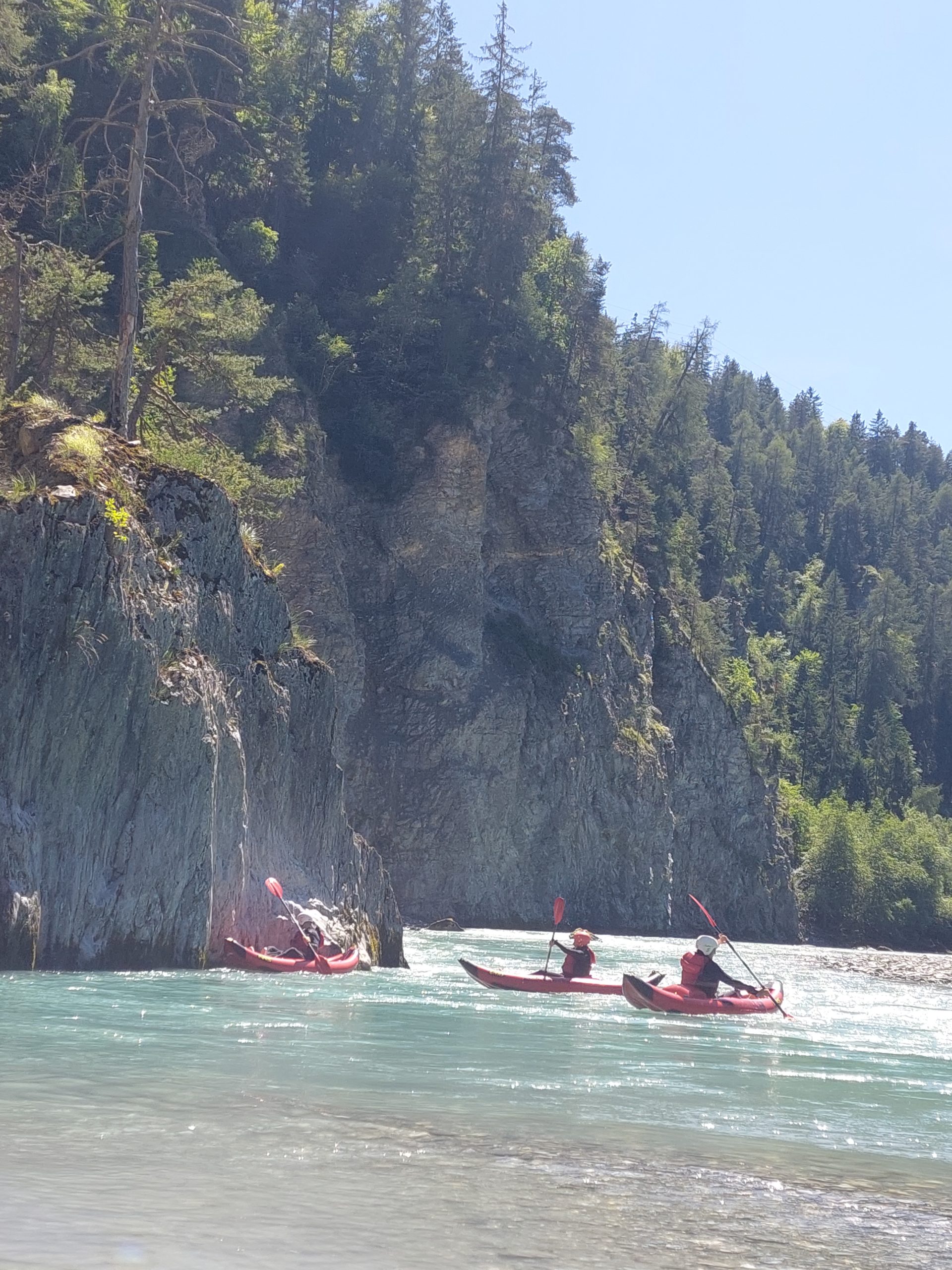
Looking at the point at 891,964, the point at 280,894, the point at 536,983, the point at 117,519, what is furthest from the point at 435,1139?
the point at 891,964

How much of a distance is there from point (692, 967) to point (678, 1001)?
3.00 ft

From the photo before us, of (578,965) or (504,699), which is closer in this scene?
(578,965)

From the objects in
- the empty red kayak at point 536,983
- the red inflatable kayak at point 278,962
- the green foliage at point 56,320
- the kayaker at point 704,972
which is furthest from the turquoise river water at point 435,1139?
the green foliage at point 56,320

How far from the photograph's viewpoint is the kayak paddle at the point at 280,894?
23672 mm

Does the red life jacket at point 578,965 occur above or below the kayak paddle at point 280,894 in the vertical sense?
below

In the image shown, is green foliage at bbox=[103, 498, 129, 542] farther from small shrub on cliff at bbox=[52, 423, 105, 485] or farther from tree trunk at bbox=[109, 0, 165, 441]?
tree trunk at bbox=[109, 0, 165, 441]

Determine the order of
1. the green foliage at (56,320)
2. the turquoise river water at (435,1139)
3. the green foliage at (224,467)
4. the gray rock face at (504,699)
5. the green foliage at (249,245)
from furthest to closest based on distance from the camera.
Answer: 1. the green foliage at (249,245)
2. the gray rock face at (504,699)
3. the green foliage at (56,320)
4. the green foliage at (224,467)
5. the turquoise river water at (435,1139)

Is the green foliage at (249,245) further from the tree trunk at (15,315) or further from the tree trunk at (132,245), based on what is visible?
the tree trunk at (132,245)

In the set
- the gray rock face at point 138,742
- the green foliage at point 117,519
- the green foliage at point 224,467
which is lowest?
the gray rock face at point 138,742

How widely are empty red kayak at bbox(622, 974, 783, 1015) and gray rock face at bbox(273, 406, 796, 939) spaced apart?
2255cm

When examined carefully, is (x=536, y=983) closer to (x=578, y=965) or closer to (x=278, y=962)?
(x=578, y=965)

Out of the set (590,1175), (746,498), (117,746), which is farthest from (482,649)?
(746,498)

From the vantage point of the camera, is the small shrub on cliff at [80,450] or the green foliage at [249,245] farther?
the green foliage at [249,245]

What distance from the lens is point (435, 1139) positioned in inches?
412
